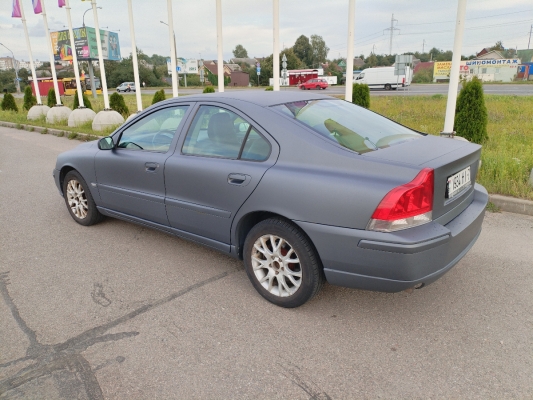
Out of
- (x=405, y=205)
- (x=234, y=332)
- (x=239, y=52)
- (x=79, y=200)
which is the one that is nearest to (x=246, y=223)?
(x=234, y=332)

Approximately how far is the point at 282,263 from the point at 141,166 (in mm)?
1786

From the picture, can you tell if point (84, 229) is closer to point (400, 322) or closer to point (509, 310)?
point (400, 322)

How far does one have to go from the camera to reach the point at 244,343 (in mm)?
2725

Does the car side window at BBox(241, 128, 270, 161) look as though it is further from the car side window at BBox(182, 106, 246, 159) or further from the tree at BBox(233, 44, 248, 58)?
the tree at BBox(233, 44, 248, 58)

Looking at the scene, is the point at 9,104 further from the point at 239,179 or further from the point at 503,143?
the point at 239,179

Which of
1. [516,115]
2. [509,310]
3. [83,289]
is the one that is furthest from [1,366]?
[516,115]

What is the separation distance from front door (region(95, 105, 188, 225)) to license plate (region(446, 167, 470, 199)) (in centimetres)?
232

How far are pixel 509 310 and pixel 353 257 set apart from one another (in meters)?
1.39

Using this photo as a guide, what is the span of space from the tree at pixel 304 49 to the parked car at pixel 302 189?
93230 millimetres

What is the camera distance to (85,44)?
47438mm

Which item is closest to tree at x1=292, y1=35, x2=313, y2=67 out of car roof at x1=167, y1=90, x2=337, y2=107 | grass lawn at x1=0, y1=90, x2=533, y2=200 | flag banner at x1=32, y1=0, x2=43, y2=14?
flag banner at x1=32, y1=0, x2=43, y2=14

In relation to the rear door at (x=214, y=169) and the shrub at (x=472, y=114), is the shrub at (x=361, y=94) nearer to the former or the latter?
the shrub at (x=472, y=114)

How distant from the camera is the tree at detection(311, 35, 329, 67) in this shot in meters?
94.4


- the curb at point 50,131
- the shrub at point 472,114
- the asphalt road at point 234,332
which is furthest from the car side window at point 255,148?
the curb at point 50,131
